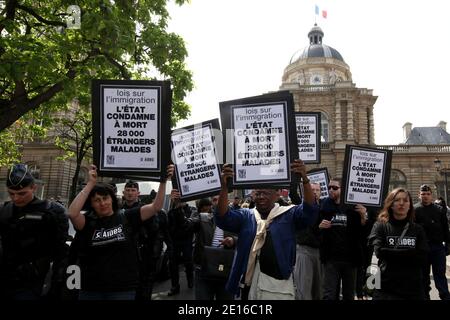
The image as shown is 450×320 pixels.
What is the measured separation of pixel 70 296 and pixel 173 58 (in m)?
8.29

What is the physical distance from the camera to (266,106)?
12.4 feet

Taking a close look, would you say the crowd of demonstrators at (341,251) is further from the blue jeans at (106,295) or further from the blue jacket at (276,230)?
the blue jeans at (106,295)

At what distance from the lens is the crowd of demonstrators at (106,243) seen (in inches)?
134

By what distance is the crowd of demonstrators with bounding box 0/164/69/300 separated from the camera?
344cm

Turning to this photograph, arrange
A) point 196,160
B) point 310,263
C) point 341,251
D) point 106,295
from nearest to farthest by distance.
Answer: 1. point 106,295
2. point 196,160
3. point 341,251
4. point 310,263

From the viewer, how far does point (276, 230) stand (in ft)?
11.4

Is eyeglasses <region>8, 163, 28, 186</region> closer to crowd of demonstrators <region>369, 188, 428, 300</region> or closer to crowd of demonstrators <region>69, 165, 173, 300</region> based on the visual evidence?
crowd of demonstrators <region>69, 165, 173, 300</region>

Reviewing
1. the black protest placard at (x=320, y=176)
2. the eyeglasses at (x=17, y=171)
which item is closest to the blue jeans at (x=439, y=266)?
the black protest placard at (x=320, y=176)

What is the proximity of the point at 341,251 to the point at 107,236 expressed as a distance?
3.42 m

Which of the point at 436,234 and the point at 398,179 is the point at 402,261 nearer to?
the point at 436,234

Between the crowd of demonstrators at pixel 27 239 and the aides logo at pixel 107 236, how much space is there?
1.40 feet

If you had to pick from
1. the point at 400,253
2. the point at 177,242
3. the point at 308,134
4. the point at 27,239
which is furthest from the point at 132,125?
the point at 177,242

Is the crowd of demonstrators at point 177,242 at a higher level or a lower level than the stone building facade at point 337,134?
lower

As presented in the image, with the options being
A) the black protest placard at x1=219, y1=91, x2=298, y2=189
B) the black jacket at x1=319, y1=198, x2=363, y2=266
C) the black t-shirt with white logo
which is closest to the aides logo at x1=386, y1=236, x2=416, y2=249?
the black protest placard at x1=219, y1=91, x2=298, y2=189
